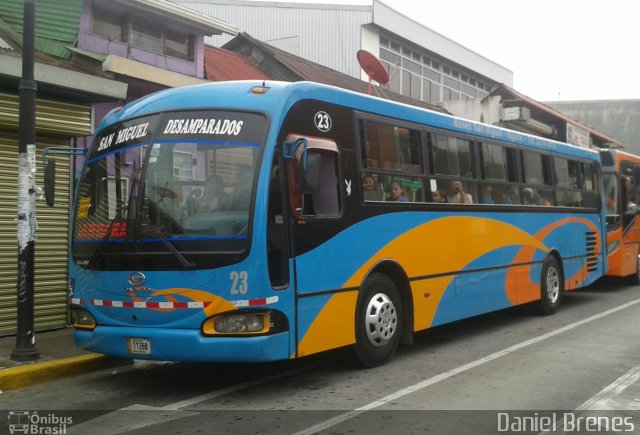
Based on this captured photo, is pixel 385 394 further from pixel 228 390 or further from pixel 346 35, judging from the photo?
pixel 346 35

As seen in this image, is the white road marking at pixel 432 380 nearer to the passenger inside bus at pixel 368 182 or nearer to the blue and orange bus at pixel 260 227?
the blue and orange bus at pixel 260 227

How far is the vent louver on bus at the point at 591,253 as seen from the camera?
1281cm

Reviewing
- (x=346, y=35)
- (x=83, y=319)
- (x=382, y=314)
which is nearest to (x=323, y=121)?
(x=382, y=314)

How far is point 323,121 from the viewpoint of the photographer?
6.55 meters

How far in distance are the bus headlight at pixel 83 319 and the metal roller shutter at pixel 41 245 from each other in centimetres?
289

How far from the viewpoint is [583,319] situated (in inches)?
413

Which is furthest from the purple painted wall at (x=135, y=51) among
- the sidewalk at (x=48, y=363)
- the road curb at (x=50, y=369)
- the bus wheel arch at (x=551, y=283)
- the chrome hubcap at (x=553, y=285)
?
the chrome hubcap at (x=553, y=285)

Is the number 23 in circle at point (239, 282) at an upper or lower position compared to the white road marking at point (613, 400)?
upper

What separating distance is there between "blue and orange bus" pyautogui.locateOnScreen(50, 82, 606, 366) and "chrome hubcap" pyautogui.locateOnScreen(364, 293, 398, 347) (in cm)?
2

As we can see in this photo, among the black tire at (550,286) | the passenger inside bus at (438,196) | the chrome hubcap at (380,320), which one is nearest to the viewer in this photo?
the chrome hubcap at (380,320)

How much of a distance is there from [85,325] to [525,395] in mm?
4249

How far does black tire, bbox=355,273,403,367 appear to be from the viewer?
6848 millimetres

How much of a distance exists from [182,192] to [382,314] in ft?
8.65

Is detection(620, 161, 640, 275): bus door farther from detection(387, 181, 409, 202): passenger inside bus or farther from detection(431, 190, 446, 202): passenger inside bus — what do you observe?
detection(387, 181, 409, 202): passenger inside bus
